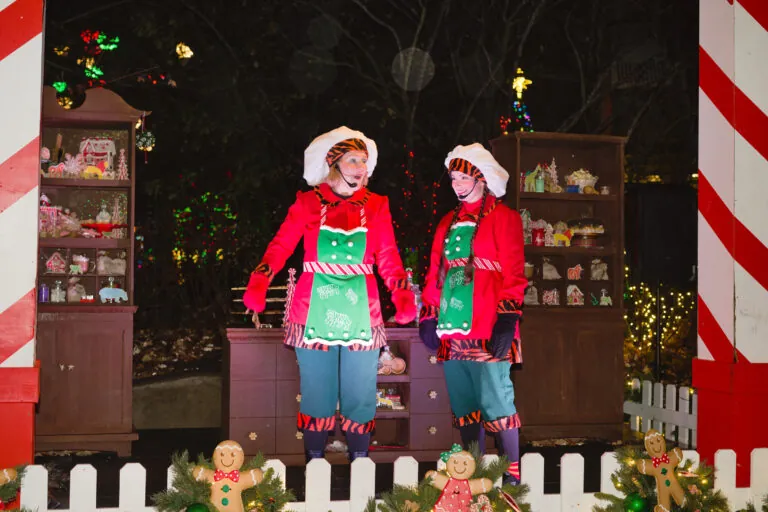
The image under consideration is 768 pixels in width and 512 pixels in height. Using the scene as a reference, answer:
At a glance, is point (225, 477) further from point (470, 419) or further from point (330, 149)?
point (330, 149)

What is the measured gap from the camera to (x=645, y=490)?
3.70m

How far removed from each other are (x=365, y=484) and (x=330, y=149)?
1855mm

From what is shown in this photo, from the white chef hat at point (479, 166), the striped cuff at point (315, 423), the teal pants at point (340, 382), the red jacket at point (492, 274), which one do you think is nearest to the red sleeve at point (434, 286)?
the red jacket at point (492, 274)

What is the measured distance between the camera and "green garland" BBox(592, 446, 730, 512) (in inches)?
144

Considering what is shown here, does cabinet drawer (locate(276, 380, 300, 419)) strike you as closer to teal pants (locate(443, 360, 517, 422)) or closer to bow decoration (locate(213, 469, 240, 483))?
teal pants (locate(443, 360, 517, 422))

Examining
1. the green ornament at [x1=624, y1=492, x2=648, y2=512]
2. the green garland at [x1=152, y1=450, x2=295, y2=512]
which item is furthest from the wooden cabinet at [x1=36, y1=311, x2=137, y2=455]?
the green ornament at [x1=624, y1=492, x2=648, y2=512]

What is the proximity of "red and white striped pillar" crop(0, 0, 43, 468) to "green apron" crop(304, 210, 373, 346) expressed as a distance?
1535mm

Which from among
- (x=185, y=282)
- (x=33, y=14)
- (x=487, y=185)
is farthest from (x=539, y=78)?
(x=33, y=14)

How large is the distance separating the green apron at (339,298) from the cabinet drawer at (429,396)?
1.49 metres

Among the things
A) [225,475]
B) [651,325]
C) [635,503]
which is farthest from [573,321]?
[225,475]

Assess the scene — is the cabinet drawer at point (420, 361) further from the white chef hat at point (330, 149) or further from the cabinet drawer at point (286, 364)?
the white chef hat at point (330, 149)

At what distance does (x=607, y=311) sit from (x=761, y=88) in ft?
10.5

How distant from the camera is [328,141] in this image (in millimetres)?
4918

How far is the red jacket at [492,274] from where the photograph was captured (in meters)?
4.79
